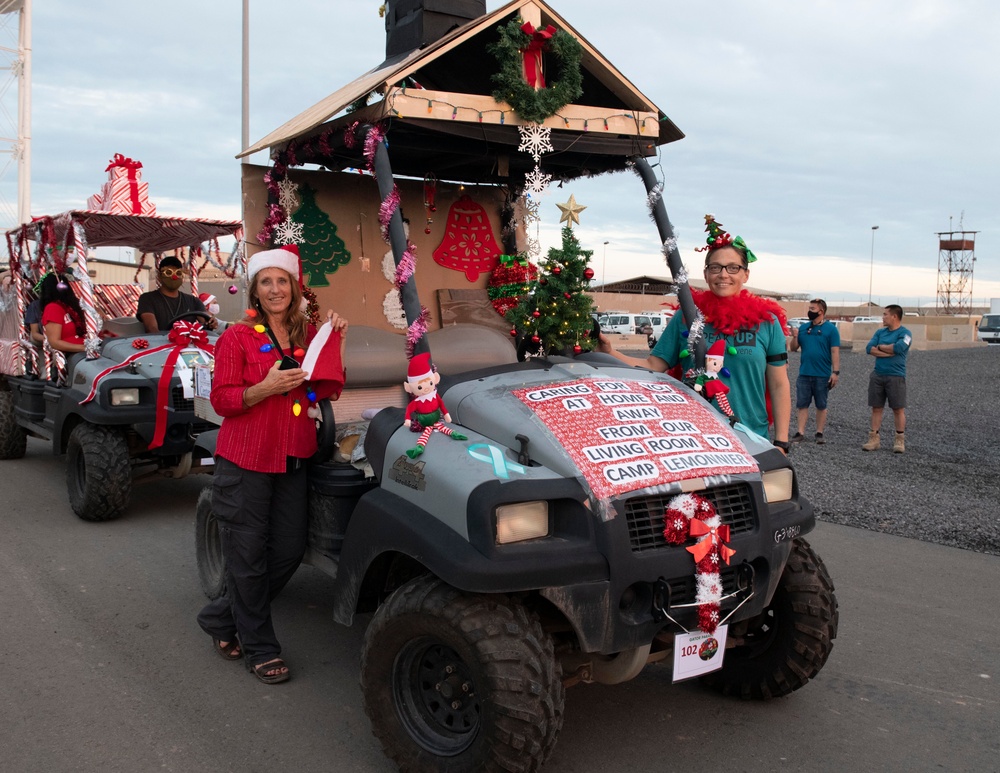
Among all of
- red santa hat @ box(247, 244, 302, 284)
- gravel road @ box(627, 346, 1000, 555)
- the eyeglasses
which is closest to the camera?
red santa hat @ box(247, 244, 302, 284)

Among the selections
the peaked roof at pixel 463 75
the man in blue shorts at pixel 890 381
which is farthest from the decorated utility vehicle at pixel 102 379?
the man in blue shorts at pixel 890 381

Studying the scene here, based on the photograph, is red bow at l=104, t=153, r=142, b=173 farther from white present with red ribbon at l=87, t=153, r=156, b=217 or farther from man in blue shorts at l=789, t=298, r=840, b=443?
man in blue shorts at l=789, t=298, r=840, b=443

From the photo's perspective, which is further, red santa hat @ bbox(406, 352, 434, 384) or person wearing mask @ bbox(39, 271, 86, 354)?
person wearing mask @ bbox(39, 271, 86, 354)

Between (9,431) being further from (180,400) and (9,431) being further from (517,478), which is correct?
(517,478)

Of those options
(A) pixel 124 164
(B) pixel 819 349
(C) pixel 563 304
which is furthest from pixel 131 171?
(B) pixel 819 349

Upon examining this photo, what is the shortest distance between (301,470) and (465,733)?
1.51 m

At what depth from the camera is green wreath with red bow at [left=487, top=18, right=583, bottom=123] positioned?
417 cm

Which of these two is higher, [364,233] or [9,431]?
[364,233]

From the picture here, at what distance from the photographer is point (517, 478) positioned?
3025 millimetres

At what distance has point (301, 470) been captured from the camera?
4.04m

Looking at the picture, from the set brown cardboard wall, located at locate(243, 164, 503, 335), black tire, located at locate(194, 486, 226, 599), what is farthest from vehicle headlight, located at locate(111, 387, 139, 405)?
brown cardboard wall, located at locate(243, 164, 503, 335)

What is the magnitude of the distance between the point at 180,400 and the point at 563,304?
13.4 ft

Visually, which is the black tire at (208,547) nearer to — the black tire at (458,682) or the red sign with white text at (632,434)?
the black tire at (458,682)

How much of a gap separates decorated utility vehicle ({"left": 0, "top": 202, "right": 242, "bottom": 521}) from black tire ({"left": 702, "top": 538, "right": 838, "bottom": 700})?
3797 mm
